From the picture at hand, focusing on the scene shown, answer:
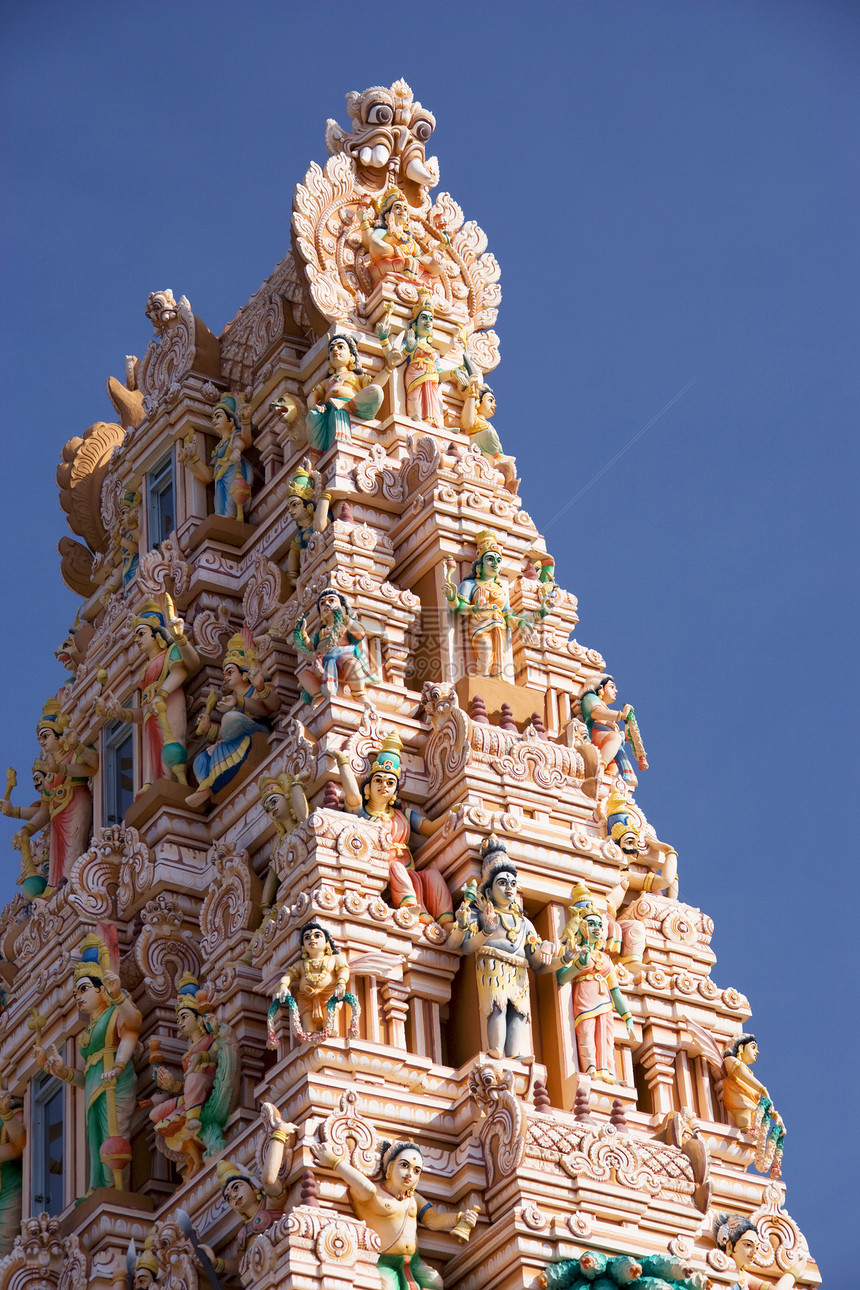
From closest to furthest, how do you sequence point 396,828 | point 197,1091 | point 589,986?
point 197,1091, point 589,986, point 396,828

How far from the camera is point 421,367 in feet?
125

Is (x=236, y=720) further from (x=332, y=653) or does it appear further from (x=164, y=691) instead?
(x=332, y=653)

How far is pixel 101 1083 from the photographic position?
34656 millimetres

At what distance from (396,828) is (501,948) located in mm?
1899

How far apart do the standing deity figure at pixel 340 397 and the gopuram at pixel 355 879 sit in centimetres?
5

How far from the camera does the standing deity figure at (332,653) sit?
113ft

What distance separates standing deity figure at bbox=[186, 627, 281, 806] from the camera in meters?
35.9

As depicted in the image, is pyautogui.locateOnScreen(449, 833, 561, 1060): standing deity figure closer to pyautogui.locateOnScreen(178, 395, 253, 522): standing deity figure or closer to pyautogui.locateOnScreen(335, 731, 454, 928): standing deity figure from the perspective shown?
pyautogui.locateOnScreen(335, 731, 454, 928): standing deity figure

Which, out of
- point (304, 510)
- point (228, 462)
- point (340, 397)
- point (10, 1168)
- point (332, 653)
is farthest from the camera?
point (228, 462)

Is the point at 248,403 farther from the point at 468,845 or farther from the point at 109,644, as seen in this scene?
the point at 468,845

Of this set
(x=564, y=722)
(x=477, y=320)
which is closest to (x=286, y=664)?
(x=564, y=722)

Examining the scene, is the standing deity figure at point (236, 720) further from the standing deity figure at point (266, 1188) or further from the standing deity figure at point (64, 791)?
the standing deity figure at point (266, 1188)

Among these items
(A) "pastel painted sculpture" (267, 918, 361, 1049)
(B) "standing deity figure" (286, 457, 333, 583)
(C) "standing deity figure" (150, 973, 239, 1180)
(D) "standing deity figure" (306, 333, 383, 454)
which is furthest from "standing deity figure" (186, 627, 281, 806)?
(A) "pastel painted sculpture" (267, 918, 361, 1049)

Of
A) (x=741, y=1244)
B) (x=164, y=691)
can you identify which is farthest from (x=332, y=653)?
(x=741, y=1244)
